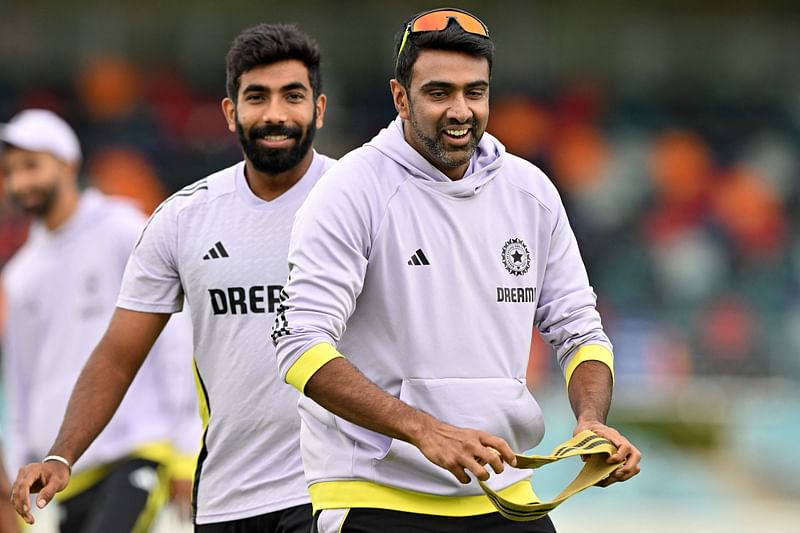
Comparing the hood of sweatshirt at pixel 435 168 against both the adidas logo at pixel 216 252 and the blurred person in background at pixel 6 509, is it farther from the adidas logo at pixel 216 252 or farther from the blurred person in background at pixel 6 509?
the blurred person in background at pixel 6 509

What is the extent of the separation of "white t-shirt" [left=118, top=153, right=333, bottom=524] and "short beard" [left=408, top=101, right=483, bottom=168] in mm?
1127

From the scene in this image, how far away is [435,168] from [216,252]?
1.20 meters

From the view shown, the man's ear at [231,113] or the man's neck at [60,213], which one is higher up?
the man's ear at [231,113]

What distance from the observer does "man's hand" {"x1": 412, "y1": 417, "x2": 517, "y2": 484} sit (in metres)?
3.61

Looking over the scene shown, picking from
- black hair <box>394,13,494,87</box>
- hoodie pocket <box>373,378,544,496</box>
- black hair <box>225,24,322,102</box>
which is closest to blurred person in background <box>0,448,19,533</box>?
black hair <box>225,24,322,102</box>

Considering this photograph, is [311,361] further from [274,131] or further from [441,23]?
[274,131]

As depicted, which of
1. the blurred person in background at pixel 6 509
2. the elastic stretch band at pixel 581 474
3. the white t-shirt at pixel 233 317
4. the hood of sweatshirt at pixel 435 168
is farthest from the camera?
the blurred person in background at pixel 6 509

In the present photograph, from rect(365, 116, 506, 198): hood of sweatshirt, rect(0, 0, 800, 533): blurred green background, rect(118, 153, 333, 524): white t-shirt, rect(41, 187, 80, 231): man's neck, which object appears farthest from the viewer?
rect(0, 0, 800, 533): blurred green background

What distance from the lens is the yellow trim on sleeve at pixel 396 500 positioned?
408cm

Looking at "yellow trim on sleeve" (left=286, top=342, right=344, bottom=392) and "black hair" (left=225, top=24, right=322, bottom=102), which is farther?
Answer: "black hair" (left=225, top=24, right=322, bottom=102)

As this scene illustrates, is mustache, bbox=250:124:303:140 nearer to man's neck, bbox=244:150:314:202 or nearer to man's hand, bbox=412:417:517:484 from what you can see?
man's neck, bbox=244:150:314:202

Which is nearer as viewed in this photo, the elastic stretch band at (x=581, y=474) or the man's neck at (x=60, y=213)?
the elastic stretch band at (x=581, y=474)

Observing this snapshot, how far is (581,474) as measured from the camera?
3.95 metres

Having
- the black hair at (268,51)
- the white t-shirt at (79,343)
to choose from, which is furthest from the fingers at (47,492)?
the white t-shirt at (79,343)
